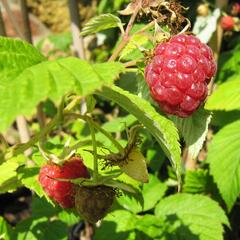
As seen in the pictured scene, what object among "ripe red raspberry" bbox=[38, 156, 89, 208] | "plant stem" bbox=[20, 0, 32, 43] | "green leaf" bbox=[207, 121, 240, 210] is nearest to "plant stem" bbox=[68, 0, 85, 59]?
"plant stem" bbox=[20, 0, 32, 43]

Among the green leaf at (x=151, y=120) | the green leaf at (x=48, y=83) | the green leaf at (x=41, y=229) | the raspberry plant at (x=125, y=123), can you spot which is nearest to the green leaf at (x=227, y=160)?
the raspberry plant at (x=125, y=123)

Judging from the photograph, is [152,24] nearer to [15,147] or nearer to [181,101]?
[181,101]

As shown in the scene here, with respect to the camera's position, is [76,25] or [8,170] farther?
[76,25]

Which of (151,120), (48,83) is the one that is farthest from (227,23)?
(48,83)

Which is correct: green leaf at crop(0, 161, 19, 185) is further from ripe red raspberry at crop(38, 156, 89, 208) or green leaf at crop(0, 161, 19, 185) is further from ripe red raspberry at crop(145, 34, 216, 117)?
ripe red raspberry at crop(145, 34, 216, 117)

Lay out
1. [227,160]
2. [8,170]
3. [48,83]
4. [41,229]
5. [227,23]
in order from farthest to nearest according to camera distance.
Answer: [227,23], [227,160], [41,229], [8,170], [48,83]

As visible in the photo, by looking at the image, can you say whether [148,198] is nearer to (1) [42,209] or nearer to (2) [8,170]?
(1) [42,209]

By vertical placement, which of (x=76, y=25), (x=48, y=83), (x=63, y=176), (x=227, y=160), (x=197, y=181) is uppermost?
(x=48, y=83)

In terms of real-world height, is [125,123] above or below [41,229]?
above

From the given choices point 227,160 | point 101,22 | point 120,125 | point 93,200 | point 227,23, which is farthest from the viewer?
point 227,23
